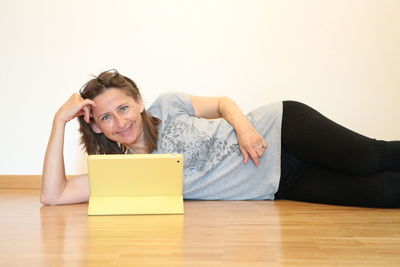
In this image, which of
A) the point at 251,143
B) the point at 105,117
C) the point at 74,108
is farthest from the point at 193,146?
the point at 74,108

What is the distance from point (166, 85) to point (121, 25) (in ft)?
1.23

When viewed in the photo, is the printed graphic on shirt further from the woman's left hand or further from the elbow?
the elbow

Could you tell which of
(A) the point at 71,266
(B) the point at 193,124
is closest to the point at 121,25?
(B) the point at 193,124

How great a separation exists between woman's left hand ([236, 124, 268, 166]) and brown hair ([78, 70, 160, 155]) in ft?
1.01

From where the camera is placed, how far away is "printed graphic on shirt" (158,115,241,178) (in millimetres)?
1747

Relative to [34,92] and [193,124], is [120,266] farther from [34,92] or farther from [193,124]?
[34,92]

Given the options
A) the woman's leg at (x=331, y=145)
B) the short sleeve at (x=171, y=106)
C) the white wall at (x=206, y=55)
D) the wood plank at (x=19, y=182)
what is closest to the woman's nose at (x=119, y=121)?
the short sleeve at (x=171, y=106)

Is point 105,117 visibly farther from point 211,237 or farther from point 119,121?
point 211,237

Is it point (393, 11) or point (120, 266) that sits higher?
point (393, 11)

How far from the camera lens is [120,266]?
0.90m

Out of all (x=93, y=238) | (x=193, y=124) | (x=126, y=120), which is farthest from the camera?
(x=193, y=124)

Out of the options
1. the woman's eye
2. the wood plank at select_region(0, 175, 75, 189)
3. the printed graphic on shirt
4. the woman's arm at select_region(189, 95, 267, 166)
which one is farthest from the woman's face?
the wood plank at select_region(0, 175, 75, 189)

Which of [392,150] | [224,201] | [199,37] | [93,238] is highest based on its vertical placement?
[199,37]

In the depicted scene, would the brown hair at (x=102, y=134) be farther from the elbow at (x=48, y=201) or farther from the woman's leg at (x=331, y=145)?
the woman's leg at (x=331, y=145)
